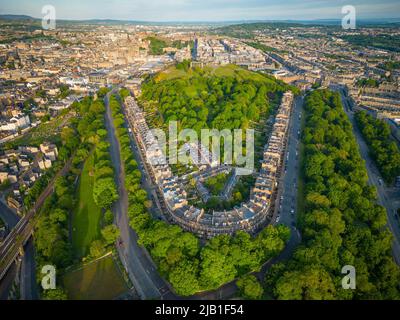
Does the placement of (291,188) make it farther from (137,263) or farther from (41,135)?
(41,135)

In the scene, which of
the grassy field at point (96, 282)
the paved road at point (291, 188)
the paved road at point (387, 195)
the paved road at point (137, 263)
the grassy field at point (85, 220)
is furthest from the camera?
the paved road at point (291, 188)

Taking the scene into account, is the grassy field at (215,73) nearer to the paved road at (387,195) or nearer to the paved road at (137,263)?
the paved road at (387,195)

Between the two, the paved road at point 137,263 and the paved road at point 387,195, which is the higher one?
the paved road at point 387,195

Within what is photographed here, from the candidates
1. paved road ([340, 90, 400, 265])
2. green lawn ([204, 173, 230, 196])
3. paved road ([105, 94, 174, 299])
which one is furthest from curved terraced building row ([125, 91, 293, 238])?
paved road ([340, 90, 400, 265])

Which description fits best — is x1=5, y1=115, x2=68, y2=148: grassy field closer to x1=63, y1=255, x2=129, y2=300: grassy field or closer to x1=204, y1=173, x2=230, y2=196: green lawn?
x1=204, y1=173, x2=230, y2=196: green lawn

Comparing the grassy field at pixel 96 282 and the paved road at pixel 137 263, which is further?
the paved road at pixel 137 263

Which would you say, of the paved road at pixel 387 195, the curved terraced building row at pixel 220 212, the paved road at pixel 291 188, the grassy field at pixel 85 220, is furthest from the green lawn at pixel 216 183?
the paved road at pixel 387 195

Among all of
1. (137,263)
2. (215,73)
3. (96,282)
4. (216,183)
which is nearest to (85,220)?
(96,282)
